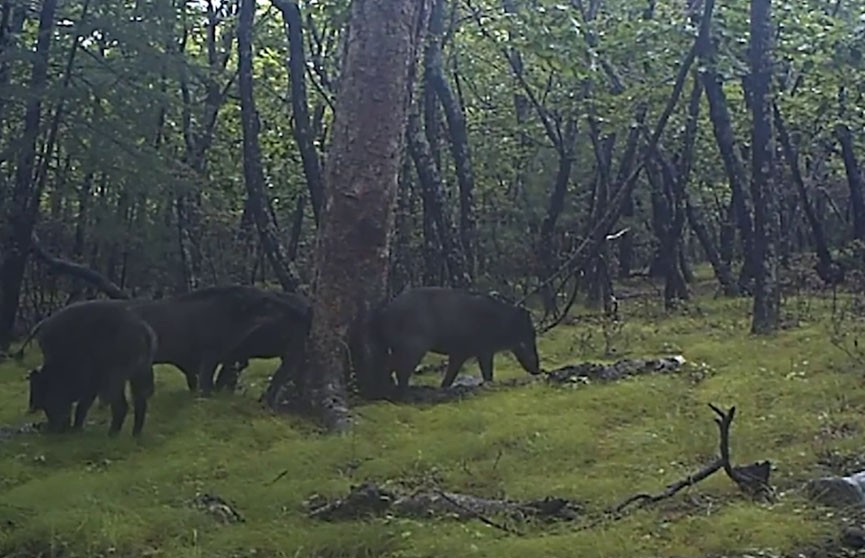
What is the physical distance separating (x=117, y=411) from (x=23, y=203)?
5.68 metres

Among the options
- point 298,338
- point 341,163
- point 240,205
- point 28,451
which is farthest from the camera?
point 240,205

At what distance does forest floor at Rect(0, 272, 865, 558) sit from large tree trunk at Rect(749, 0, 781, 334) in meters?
1.39

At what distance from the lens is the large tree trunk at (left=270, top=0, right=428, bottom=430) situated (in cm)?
1007

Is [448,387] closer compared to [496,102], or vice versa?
[448,387]

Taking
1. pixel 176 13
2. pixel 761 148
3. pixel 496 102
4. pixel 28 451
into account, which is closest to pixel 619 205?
pixel 761 148

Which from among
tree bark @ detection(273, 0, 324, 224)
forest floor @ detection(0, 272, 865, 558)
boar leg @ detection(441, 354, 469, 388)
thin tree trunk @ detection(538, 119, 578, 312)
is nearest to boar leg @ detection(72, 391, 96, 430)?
forest floor @ detection(0, 272, 865, 558)

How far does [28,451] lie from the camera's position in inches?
365

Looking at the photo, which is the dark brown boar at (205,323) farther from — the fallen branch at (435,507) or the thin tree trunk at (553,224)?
the thin tree trunk at (553,224)

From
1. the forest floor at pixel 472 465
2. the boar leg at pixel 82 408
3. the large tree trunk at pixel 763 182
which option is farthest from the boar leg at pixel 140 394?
the large tree trunk at pixel 763 182

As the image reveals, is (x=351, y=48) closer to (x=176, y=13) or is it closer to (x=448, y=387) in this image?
(x=448, y=387)

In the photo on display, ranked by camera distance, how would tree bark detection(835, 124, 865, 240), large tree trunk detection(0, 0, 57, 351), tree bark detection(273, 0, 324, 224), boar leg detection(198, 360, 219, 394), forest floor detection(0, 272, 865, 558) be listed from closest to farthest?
1. forest floor detection(0, 272, 865, 558)
2. boar leg detection(198, 360, 219, 394)
3. large tree trunk detection(0, 0, 57, 351)
4. tree bark detection(273, 0, 324, 224)
5. tree bark detection(835, 124, 865, 240)

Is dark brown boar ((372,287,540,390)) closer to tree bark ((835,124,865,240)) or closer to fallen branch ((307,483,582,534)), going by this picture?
fallen branch ((307,483,582,534))

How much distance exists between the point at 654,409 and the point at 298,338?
3154 mm

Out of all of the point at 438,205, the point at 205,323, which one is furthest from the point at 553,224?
the point at 205,323
